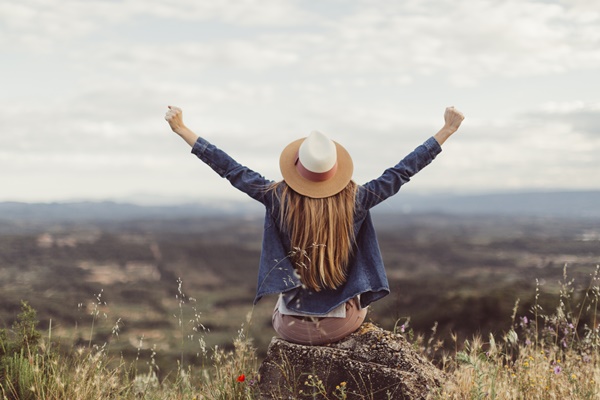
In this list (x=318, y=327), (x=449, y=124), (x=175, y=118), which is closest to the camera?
(x=318, y=327)

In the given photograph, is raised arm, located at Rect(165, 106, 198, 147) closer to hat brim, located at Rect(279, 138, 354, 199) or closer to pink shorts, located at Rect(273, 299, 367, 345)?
hat brim, located at Rect(279, 138, 354, 199)

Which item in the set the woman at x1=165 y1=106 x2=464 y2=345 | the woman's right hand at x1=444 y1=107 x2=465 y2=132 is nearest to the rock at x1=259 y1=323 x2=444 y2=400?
the woman at x1=165 y1=106 x2=464 y2=345

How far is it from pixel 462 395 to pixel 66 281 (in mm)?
64466

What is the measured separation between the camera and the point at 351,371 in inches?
160

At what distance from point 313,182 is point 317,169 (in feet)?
0.42

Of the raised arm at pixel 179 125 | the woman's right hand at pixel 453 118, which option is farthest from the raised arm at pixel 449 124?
the raised arm at pixel 179 125

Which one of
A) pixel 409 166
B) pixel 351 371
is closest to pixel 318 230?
pixel 409 166

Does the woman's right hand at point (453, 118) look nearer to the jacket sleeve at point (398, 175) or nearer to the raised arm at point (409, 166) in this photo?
the raised arm at point (409, 166)

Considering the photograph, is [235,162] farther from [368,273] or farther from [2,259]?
[2,259]

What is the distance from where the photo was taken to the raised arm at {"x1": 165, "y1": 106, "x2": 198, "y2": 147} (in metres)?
4.39

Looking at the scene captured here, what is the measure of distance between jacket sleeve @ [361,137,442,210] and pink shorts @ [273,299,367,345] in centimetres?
83

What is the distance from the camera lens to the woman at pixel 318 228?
163 inches

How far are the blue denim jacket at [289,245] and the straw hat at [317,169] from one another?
175 mm

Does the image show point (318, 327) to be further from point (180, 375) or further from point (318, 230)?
point (180, 375)
